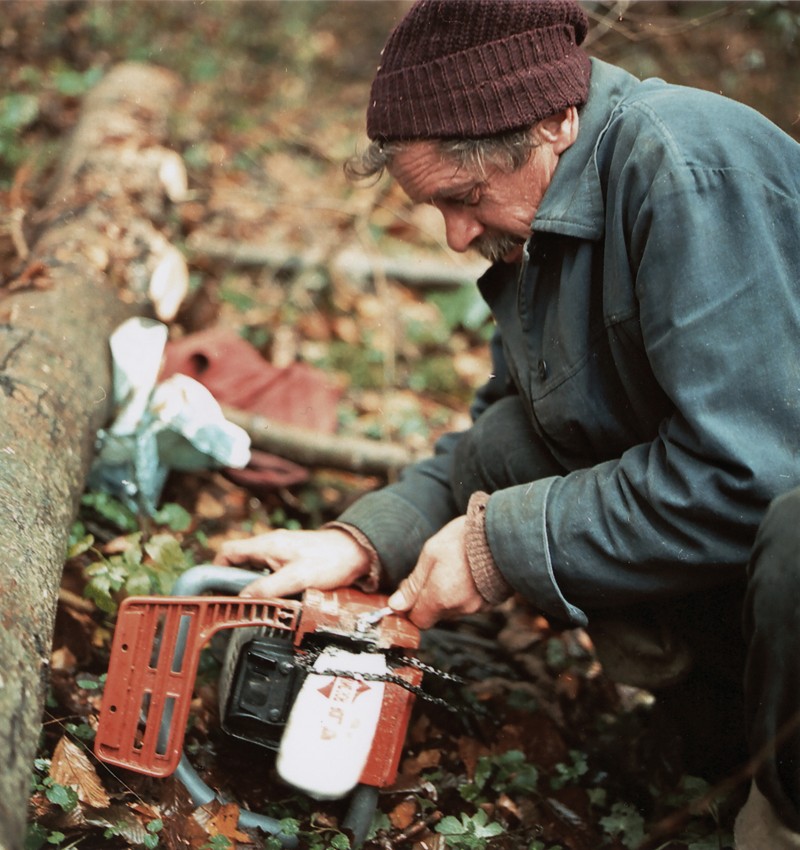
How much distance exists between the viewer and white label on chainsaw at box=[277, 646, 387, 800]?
2012 mm

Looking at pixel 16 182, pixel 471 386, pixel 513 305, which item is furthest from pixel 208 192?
pixel 513 305

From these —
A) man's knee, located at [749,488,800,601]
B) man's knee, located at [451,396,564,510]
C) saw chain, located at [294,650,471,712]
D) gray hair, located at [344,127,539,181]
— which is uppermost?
gray hair, located at [344,127,539,181]

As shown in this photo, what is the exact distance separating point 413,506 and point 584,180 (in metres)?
1.05

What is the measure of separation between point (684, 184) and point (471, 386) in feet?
8.51

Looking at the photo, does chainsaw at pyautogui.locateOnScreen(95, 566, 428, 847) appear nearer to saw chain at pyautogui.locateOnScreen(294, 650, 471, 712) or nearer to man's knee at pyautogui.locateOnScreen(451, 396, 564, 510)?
saw chain at pyautogui.locateOnScreen(294, 650, 471, 712)

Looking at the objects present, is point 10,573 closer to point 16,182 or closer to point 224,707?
point 224,707

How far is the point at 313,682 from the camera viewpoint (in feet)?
6.72

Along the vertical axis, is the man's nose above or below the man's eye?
below

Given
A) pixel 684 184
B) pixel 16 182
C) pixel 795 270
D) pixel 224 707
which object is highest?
pixel 684 184

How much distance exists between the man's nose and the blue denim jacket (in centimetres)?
19

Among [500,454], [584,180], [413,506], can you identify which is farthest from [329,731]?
[584,180]

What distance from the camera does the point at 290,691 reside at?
7.09 feet

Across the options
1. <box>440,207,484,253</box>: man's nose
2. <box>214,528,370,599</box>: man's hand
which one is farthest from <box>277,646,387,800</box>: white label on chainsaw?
<box>440,207,484,253</box>: man's nose

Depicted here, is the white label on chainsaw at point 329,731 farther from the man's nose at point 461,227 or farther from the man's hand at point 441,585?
the man's nose at point 461,227
